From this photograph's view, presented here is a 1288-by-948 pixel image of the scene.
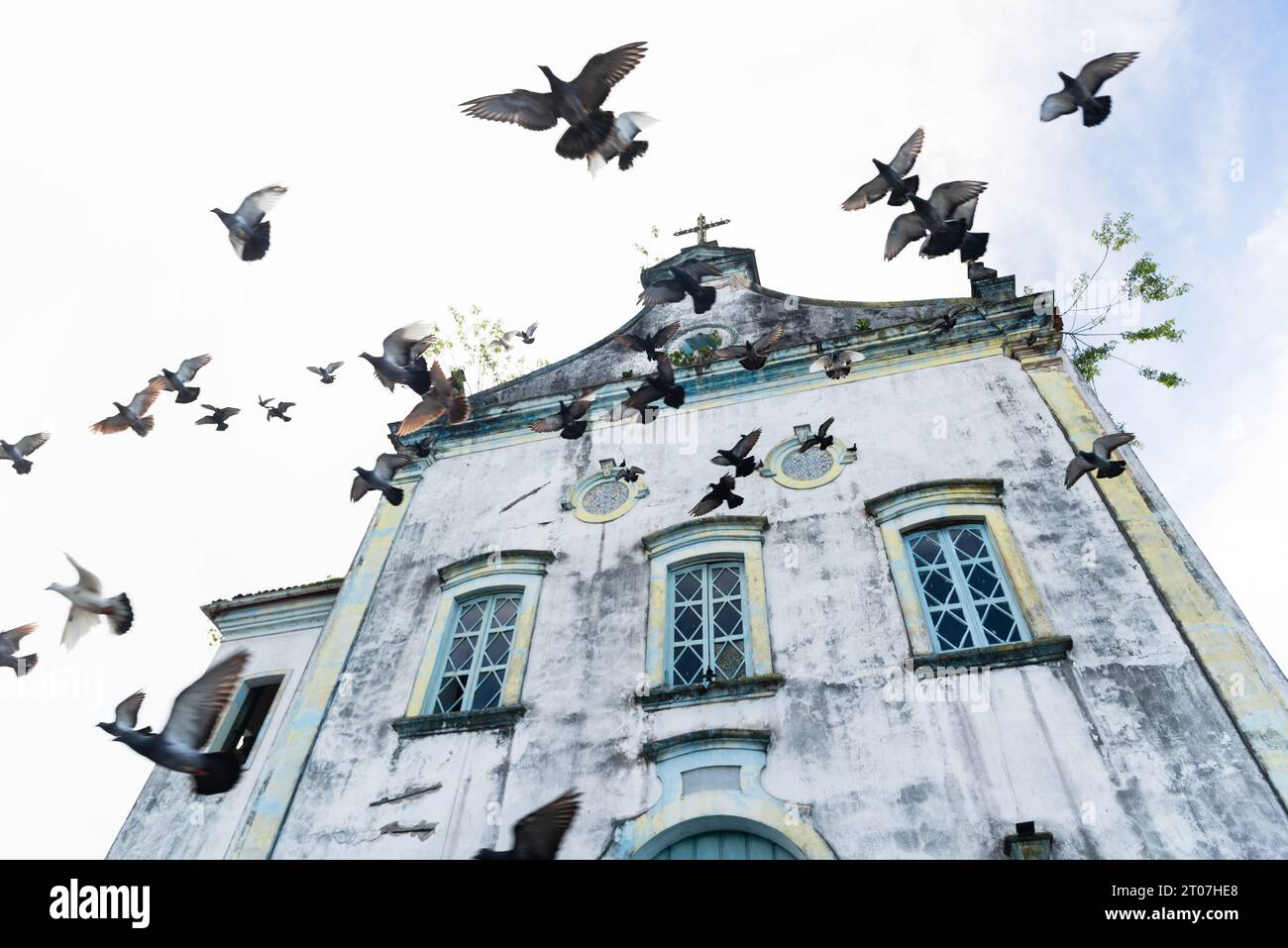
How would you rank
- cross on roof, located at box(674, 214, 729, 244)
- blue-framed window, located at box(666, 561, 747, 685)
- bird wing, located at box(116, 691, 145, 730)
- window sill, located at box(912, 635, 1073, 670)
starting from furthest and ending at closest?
cross on roof, located at box(674, 214, 729, 244), blue-framed window, located at box(666, 561, 747, 685), window sill, located at box(912, 635, 1073, 670), bird wing, located at box(116, 691, 145, 730)

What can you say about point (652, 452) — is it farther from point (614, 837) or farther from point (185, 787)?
point (185, 787)

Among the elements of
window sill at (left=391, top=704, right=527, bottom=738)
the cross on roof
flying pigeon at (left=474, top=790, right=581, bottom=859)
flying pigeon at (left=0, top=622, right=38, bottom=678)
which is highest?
the cross on roof

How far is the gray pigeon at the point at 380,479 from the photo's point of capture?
9383 mm

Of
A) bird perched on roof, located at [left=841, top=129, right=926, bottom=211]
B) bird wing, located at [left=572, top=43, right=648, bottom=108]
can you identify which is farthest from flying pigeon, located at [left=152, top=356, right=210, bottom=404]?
bird perched on roof, located at [left=841, top=129, right=926, bottom=211]

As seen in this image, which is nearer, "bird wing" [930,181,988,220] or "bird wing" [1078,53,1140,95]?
"bird wing" [1078,53,1140,95]

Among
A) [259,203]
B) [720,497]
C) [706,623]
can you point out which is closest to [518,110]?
[259,203]

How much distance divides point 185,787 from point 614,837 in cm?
555

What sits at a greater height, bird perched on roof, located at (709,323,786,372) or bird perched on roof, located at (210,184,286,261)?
bird perched on roof, located at (709,323,786,372)

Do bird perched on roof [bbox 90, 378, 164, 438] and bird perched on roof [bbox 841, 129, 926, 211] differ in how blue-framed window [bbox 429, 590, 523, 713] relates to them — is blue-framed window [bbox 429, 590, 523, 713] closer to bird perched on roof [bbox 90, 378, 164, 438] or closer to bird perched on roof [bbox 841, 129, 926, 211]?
bird perched on roof [bbox 90, 378, 164, 438]

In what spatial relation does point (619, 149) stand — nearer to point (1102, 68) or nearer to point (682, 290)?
point (682, 290)

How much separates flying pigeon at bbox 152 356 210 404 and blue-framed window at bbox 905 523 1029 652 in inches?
316

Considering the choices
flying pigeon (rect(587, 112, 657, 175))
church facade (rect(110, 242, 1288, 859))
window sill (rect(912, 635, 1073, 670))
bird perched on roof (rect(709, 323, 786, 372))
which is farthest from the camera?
bird perched on roof (rect(709, 323, 786, 372))

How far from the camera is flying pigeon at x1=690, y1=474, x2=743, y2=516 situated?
8.41 metres

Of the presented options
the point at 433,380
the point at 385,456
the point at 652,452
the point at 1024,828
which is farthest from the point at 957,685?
the point at 385,456
